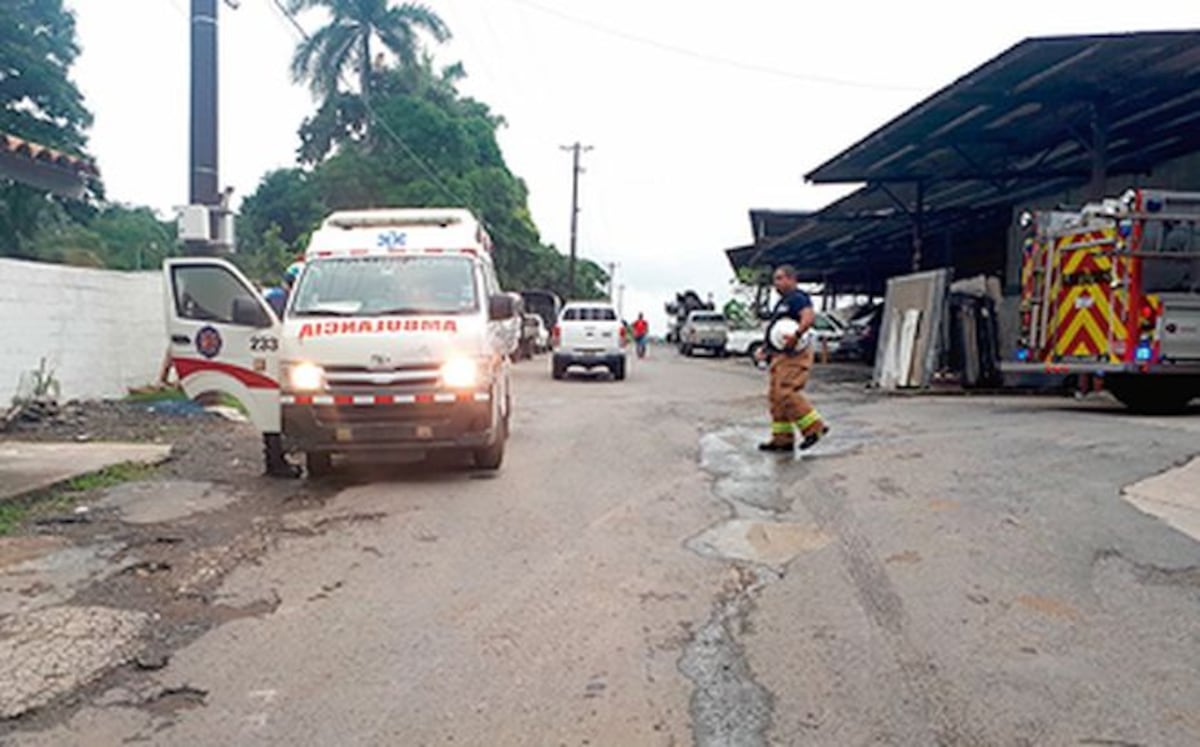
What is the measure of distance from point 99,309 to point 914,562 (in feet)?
38.3

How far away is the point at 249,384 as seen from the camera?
8703 mm

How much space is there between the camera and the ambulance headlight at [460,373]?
27.0 ft

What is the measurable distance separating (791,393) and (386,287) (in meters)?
4.09

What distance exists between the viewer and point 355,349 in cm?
816

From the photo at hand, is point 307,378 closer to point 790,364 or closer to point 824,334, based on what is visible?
point 790,364

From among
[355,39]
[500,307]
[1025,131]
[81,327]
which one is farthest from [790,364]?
[355,39]

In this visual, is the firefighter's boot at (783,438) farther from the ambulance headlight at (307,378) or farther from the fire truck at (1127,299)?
the fire truck at (1127,299)

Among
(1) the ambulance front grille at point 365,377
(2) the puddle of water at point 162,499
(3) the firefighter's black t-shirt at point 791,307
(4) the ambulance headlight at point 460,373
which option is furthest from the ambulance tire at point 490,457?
(3) the firefighter's black t-shirt at point 791,307

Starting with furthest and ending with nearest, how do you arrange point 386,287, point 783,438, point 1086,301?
1. point 1086,301
2. point 783,438
3. point 386,287

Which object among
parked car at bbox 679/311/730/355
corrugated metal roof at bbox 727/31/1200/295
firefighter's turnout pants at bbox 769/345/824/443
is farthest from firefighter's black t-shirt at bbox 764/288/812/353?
parked car at bbox 679/311/730/355

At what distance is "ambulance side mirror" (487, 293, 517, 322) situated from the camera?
9156 mm

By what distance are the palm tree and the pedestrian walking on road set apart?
109 ft

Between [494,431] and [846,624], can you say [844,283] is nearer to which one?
[494,431]

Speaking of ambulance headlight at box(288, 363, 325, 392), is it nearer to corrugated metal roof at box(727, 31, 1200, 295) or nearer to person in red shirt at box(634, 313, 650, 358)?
corrugated metal roof at box(727, 31, 1200, 295)
